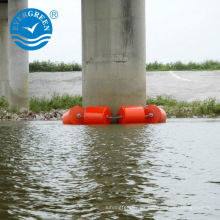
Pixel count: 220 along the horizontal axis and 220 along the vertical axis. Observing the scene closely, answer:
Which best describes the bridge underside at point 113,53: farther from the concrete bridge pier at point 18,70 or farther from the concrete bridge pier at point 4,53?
the concrete bridge pier at point 4,53

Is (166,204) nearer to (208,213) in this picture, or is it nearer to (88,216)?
(208,213)

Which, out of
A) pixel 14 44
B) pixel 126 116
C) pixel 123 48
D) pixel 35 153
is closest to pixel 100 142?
pixel 35 153

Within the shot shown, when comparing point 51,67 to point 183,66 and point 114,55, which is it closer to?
point 183,66

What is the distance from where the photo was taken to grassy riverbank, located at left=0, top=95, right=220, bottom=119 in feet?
52.0

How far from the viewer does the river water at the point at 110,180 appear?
307cm

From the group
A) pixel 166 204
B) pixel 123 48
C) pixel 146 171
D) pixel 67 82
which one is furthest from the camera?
pixel 67 82

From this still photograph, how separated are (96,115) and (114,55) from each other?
1.92 meters

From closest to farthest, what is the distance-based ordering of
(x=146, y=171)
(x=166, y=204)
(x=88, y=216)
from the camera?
(x=88, y=216), (x=166, y=204), (x=146, y=171)

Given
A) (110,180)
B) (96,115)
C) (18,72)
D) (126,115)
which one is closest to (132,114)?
(126,115)

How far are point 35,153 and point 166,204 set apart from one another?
10.1ft

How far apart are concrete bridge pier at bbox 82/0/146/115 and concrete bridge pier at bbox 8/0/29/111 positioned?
33.8 ft

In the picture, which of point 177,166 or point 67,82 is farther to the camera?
point 67,82

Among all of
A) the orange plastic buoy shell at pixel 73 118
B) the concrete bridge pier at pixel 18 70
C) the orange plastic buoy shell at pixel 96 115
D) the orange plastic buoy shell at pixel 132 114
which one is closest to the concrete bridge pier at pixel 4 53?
A: the concrete bridge pier at pixel 18 70

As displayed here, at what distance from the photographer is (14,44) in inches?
899
